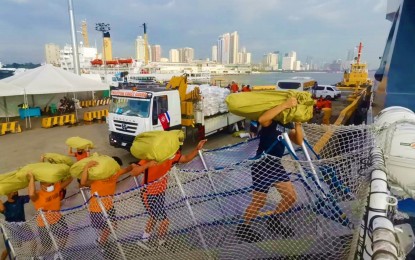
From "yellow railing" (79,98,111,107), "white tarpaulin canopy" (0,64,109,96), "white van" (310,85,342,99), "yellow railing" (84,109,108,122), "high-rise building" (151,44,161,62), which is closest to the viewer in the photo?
"white tarpaulin canopy" (0,64,109,96)

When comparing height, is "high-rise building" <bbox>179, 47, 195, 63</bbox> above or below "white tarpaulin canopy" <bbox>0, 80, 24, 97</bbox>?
above

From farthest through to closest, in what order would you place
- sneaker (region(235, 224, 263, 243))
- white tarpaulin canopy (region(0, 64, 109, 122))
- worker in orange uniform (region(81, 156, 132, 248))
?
white tarpaulin canopy (region(0, 64, 109, 122))
worker in orange uniform (region(81, 156, 132, 248))
sneaker (region(235, 224, 263, 243))

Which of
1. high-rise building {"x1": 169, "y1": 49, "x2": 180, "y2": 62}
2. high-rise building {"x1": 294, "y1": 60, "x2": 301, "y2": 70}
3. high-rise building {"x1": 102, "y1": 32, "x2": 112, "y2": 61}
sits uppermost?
high-rise building {"x1": 169, "y1": 49, "x2": 180, "y2": 62}

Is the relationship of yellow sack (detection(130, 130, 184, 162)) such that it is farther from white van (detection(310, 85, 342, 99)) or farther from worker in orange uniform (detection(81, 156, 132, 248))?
white van (detection(310, 85, 342, 99))

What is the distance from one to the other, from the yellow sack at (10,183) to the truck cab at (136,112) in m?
4.72

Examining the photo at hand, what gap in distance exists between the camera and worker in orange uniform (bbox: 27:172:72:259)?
352 centimetres

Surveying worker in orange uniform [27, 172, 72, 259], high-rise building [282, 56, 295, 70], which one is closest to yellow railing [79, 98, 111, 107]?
worker in orange uniform [27, 172, 72, 259]

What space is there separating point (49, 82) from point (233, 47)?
17071 centimetres

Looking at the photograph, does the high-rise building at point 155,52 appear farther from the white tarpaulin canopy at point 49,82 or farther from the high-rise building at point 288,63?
the white tarpaulin canopy at point 49,82

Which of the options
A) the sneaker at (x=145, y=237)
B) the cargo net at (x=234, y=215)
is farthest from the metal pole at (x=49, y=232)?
the sneaker at (x=145, y=237)

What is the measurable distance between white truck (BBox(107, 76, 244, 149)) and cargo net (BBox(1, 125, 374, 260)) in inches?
181

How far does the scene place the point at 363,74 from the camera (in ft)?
108

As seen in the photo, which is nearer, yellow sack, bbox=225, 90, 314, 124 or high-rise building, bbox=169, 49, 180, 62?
yellow sack, bbox=225, 90, 314, 124

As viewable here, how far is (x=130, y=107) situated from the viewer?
8.62 m
